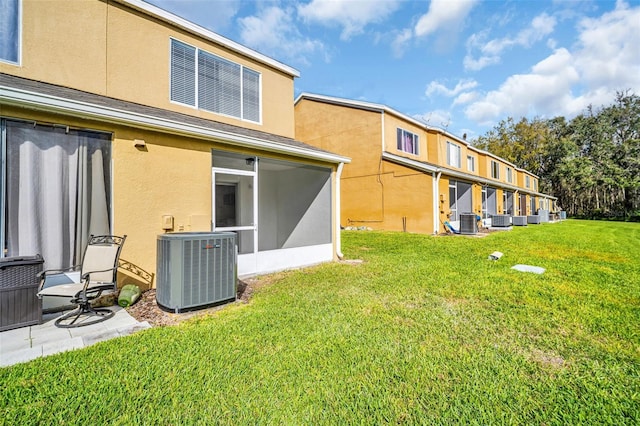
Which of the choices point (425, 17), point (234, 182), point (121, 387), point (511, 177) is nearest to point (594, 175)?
point (511, 177)

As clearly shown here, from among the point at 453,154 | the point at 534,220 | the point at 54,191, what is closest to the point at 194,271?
the point at 54,191

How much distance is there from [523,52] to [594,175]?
30.5m

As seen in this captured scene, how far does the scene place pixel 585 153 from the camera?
38906 millimetres

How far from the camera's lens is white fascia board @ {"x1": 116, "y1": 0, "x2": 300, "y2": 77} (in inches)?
249

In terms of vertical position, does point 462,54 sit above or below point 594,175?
above

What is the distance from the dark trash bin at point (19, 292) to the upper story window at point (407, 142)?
1637 cm

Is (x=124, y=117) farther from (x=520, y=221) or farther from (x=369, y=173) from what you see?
(x=520, y=221)

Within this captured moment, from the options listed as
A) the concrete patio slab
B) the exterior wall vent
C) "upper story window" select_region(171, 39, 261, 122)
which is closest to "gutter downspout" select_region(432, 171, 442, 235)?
"upper story window" select_region(171, 39, 261, 122)

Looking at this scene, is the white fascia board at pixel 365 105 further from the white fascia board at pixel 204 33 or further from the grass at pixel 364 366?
the grass at pixel 364 366

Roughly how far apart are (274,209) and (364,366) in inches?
333

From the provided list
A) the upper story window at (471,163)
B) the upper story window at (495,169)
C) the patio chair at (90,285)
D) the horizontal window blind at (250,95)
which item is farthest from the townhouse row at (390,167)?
the patio chair at (90,285)

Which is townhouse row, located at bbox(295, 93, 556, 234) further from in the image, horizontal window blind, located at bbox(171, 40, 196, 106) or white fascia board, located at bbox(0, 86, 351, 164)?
horizontal window blind, located at bbox(171, 40, 196, 106)

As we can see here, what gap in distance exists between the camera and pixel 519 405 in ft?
7.13

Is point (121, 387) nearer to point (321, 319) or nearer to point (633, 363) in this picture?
point (321, 319)
